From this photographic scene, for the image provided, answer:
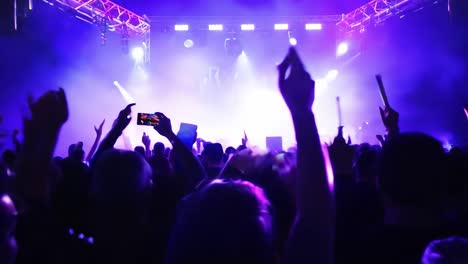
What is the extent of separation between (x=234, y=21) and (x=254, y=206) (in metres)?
15.8

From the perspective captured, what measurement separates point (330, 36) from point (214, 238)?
17.1 metres

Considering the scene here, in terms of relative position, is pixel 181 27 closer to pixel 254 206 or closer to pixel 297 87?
pixel 297 87

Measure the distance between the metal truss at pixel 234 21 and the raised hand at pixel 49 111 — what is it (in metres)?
15.2

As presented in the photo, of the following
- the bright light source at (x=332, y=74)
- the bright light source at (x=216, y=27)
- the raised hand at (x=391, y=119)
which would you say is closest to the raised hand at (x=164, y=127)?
the raised hand at (x=391, y=119)

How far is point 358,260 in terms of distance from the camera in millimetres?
1700

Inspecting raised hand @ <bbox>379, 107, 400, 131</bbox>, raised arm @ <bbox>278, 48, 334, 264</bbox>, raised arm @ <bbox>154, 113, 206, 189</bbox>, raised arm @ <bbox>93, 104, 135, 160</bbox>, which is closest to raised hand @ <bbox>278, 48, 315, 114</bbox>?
raised arm @ <bbox>278, 48, 334, 264</bbox>

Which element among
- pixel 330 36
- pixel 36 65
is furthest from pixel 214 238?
pixel 330 36

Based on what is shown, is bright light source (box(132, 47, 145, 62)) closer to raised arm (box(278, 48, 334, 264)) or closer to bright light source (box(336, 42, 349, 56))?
bright light source (box(336, 42, 349, 56))

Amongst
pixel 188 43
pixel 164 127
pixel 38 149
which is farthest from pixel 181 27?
pixel 38 149

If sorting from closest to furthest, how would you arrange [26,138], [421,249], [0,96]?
1. [26,138]
2. [421,249]
3. [0,96]

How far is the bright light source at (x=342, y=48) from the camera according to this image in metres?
16.3

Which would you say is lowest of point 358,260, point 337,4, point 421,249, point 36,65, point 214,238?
point 358,260

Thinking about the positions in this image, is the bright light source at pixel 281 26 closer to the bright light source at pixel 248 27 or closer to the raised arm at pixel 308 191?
the bright light source at pixel 248 27

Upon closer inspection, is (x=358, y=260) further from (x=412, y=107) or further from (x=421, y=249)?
(x=412, y=107)
